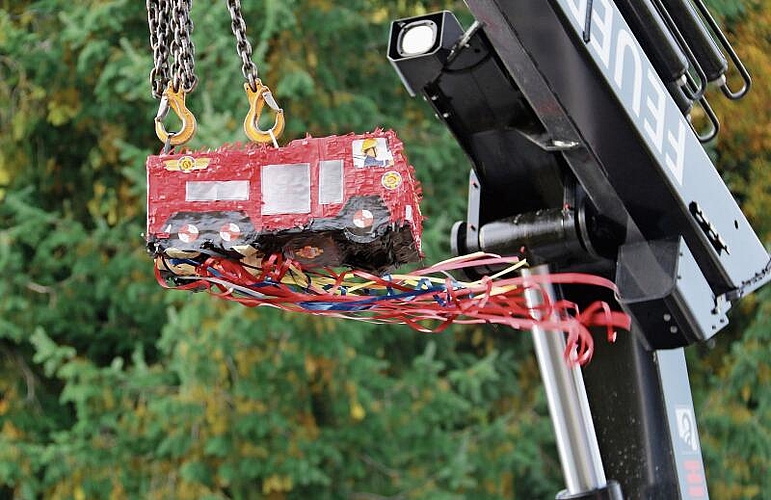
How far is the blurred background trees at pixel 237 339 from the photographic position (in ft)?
20.4

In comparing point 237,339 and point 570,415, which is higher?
point 237,339

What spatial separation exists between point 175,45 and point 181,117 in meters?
0.16

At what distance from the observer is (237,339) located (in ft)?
19.7

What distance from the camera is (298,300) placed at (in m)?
2.20

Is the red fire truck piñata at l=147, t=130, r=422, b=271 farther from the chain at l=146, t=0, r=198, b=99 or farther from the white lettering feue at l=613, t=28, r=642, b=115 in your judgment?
the white lettering feue at l=613, t=28, r=642, b=115

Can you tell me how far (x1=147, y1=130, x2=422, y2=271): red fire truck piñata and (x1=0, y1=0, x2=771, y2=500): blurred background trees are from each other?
11.8ft

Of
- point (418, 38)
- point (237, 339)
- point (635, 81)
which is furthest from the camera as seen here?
point (237, 339)

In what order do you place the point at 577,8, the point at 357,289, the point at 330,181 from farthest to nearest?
the point at 577,8 → the point at 357,289 → the point at 330,181

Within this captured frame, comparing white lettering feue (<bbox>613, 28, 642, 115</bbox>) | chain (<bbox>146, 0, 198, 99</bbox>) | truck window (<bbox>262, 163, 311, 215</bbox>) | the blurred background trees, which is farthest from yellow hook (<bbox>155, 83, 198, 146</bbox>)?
the blurred background trees

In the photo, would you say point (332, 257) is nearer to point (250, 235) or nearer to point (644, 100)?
point (250, 235)

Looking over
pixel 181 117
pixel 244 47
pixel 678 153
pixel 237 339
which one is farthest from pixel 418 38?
pixel 237 339

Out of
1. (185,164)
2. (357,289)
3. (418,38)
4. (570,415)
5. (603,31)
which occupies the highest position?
(418,38)

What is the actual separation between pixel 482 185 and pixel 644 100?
49cm

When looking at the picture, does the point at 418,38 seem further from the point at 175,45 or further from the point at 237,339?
the point at 237,339
